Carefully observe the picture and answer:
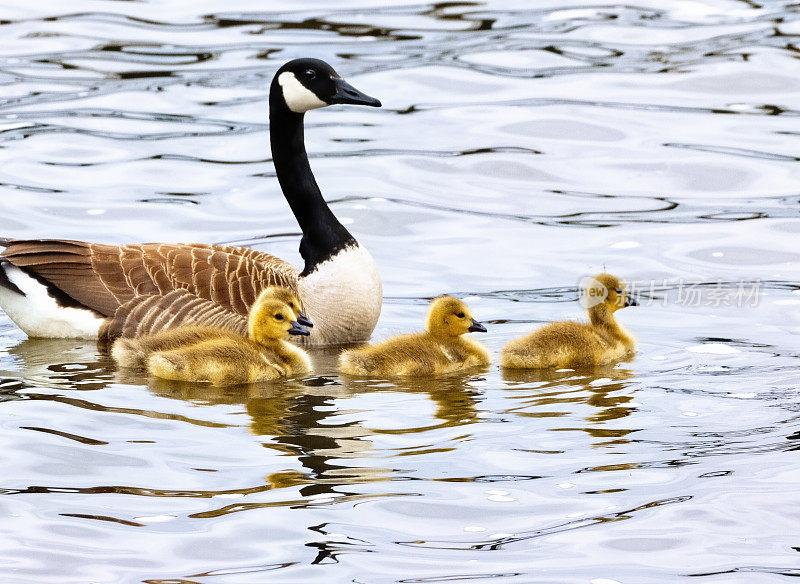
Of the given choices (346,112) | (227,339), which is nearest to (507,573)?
(227,339)

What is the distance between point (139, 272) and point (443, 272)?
119 inches

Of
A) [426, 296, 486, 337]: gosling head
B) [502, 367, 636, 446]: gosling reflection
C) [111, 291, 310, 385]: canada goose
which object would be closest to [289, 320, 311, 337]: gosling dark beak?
[111, 291, 310, 385]: canada goose

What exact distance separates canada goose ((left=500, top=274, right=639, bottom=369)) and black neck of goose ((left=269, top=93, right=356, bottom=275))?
1.80m

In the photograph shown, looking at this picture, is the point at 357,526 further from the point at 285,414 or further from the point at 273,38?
the point at 273,38

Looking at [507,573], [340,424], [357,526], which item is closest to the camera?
[507,573]

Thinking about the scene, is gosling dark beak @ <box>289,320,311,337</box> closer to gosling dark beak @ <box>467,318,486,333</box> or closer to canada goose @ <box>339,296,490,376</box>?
canada goose @ <box>339,296,490,376</box>

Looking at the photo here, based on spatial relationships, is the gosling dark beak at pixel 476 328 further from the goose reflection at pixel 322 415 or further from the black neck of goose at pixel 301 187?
the black neck of goose at pixel 301 187

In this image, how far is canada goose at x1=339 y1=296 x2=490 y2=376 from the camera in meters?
Result: 8.75

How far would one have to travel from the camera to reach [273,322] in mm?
8750

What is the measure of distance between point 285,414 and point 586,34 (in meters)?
12.9

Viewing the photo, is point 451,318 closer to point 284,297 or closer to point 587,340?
point 587,340

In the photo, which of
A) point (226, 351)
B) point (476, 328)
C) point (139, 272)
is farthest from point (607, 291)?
point (139, 272)

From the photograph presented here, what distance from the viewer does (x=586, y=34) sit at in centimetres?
1966

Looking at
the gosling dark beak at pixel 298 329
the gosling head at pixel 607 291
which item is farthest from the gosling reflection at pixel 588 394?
the gosling dark beak at pixel 298 329
